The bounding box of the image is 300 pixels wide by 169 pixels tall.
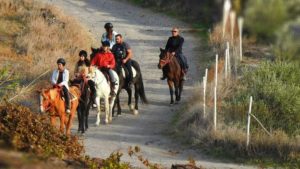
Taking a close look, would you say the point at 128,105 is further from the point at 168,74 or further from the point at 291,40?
the point at 291,40

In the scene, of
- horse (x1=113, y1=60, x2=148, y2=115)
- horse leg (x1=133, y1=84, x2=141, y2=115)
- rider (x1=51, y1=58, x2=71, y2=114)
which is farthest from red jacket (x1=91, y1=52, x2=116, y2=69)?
rider (x1=51, y1=58, x2=71, y2=114)

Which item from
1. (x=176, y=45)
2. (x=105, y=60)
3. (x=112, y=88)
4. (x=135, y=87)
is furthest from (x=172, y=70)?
(x=105, y=60)

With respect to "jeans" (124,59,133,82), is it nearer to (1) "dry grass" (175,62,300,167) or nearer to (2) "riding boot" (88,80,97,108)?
(2) "riding boot" (88,80,97,108)

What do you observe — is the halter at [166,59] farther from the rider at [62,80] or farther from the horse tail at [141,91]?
the rider at [62,80]

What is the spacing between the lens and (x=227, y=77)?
64.7 ft

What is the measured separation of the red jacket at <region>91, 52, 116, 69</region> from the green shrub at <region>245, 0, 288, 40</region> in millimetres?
11913

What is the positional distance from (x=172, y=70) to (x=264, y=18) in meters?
14.2

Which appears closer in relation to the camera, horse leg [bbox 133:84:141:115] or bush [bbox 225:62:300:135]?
bush [bbox 225:62:300:135]

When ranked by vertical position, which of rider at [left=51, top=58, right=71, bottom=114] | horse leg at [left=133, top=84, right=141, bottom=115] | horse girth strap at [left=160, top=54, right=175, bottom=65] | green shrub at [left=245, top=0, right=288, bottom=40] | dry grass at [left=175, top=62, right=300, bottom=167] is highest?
green shrub at [left=245, top=0, right=288, bottom=40]

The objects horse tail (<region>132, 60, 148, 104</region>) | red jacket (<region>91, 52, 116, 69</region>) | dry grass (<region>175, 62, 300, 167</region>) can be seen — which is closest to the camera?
dry grass (<region>175, 62, 300, 167</region>)

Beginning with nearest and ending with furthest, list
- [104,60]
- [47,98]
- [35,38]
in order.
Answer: [47,98], [104,60], [35,38]

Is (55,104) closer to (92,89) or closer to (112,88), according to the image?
(92,89)

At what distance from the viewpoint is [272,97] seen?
57.0 feet

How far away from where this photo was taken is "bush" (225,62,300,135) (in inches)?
642
